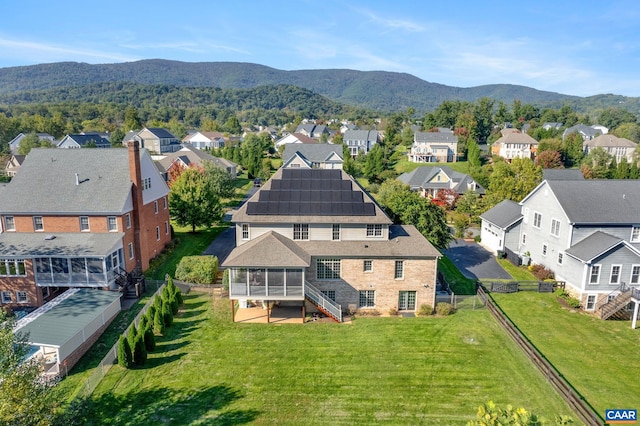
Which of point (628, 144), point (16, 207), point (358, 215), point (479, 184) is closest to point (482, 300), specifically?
point (358, 215)

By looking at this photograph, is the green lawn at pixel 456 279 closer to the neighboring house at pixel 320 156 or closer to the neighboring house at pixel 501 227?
the neighboring house at pixel 501 227

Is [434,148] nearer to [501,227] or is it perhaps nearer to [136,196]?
[501,227]

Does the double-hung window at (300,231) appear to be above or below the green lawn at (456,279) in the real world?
above

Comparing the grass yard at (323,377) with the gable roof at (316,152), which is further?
the gable roof at (316,152)

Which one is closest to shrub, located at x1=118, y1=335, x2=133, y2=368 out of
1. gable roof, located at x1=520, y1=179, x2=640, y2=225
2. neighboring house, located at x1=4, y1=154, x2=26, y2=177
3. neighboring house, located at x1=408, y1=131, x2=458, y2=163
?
gable roof, located at x1=520, y1=179, x2=640, y2=225

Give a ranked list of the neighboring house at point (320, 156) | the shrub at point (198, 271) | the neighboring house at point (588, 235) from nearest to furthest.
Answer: the neighboring house at point (588, 235) < the shrub at point (198, 271) < the neighboring house at point (320, 156)

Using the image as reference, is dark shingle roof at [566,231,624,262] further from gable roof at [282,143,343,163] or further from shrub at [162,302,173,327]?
gable roof at [282,143,343,163]

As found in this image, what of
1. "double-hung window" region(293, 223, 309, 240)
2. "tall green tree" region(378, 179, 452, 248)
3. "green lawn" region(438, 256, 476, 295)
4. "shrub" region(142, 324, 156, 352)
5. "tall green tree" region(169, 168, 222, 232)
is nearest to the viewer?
"shrub" region(142, 324, 156, 352)

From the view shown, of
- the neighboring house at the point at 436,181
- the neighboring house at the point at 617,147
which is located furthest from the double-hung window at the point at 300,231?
the neighboring house at the point at 617,147
